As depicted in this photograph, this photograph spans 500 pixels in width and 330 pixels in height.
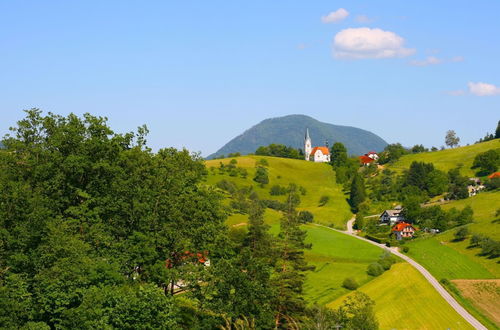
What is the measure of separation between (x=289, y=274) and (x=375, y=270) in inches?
1932

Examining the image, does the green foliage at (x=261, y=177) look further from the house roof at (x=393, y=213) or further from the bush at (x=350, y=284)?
the bush at (x=350, y=284)

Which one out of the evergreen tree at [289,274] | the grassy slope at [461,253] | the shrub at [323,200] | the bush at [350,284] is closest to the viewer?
the evergreen tree at [289,274]

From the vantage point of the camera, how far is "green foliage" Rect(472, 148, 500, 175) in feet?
578

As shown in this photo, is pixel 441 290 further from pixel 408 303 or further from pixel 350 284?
pixel 350 284

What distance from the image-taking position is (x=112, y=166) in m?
41.2

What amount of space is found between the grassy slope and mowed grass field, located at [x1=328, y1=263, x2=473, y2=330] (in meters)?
7.56

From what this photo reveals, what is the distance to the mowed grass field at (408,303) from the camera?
6346cm

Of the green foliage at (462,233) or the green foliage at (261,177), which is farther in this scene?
the green foliage at (261,177)

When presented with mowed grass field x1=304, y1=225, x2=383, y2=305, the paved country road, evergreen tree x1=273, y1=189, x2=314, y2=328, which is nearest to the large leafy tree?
evergreen tree x1=273, y1=189, x2=314, y2=328

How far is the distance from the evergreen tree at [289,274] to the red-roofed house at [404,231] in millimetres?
80600

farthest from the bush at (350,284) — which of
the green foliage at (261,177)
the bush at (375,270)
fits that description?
the green foliage at (261,177)

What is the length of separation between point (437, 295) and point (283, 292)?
4185cm

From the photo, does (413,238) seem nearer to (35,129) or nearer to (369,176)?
(369,176)

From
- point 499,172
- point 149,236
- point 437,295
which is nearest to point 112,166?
point 149,236
